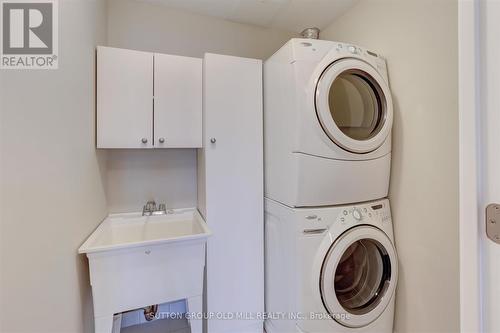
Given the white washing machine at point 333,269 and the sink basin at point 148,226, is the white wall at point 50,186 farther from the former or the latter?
the white washing machine at point 333,269

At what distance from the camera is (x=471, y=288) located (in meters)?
0.54

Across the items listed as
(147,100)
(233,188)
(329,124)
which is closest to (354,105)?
(329,124)

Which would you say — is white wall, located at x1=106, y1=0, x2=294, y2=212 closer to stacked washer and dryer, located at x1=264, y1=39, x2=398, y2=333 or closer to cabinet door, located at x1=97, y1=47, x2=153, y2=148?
cabinet door, located at x1=97, y1=47, x2=153, y2=148

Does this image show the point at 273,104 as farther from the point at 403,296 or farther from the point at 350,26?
the point at 403,296

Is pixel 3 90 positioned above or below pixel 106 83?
below

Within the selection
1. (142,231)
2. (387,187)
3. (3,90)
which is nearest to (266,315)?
(142,231)

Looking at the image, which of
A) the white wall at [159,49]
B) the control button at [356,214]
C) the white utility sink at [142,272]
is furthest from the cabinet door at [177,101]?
the control button at [356,214]

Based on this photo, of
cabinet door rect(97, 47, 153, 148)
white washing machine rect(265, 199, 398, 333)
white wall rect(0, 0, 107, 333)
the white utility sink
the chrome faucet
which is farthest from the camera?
the chrome faucet

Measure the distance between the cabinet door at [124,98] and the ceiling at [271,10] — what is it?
677 millimetres

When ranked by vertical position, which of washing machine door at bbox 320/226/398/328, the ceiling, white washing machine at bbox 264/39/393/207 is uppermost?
the ceiling

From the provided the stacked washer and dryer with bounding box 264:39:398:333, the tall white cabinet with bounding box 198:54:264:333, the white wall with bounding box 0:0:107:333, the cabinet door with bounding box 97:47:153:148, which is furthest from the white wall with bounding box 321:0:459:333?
the white wall with bounding box 0:0:107:333

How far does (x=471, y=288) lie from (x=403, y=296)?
1.15m

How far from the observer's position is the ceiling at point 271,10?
178 centimetres

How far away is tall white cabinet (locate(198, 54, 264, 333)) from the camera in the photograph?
5.03 ft
